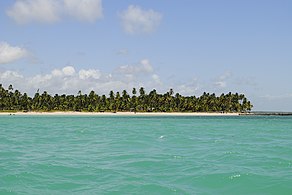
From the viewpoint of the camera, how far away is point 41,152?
31.5m

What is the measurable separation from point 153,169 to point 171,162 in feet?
9.28

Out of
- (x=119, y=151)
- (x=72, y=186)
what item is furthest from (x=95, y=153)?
(x=72, y=186)

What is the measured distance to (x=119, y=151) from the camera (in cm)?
3209

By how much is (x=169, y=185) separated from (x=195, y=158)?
9.42 metres

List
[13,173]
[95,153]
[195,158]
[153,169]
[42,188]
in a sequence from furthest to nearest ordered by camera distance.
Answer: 1. [95,153]
2. [195,158]
3. [153,169]
4. [13,173]
5. [42,188]

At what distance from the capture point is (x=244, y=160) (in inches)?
1065

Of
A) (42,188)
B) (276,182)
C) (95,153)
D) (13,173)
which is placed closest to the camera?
(42,188)

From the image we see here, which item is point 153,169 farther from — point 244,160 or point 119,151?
point 119,151

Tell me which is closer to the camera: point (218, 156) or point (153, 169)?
point (153, 169)

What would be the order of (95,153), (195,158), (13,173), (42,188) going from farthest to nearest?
(95,153) < (195,158) < (13,173) < (42,188)

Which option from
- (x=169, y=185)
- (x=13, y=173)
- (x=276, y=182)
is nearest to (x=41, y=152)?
(x=13, y=173)

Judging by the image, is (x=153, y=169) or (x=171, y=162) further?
(x=171, y=162)

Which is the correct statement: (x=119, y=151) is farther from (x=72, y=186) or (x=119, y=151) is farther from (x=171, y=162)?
(x=72, y=186)

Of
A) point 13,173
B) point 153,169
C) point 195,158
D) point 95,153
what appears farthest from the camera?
point 95,153
